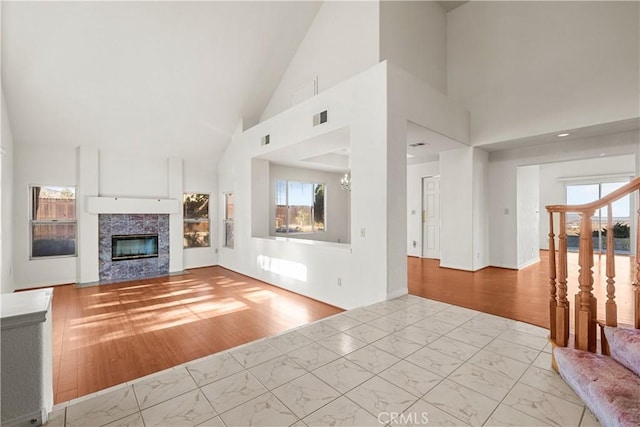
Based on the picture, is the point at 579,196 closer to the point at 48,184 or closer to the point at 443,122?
the point at 443,122

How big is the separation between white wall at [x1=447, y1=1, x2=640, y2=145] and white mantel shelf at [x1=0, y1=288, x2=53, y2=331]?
262 inches

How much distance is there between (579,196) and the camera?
893 cm

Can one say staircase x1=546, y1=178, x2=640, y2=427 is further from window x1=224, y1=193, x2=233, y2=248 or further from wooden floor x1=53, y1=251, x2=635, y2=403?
window x1=224, y1=193, x2=233, y2=248

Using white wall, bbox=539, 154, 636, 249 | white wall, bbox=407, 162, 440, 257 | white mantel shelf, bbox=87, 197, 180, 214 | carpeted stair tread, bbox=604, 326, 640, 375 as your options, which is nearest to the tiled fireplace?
white mantel shelf, bbox=87, 197, 180, 214

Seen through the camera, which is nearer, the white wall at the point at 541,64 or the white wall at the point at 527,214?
the white wall at the point at 541,64

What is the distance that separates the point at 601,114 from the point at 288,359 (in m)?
5.77

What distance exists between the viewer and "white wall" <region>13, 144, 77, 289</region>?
5793 mm

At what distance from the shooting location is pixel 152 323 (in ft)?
13.3

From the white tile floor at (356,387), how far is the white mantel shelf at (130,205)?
5841mm

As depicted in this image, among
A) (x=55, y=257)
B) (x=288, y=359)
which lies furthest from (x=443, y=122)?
(x=55, y=257)

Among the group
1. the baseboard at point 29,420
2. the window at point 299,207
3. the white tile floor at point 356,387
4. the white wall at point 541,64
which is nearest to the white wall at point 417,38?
the white wall at point 541,64

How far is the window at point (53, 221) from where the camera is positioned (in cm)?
602

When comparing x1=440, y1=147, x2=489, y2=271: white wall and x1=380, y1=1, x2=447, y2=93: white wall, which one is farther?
x1=440, y1=147, x2=489, y2=271: white wall

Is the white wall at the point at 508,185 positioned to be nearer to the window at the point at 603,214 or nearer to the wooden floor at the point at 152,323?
the window at the point at 603,214
